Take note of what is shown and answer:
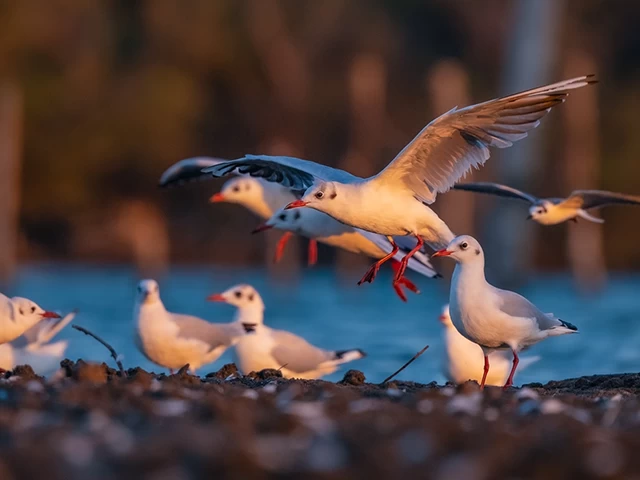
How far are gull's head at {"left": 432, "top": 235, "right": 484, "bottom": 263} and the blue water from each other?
1.96 metres

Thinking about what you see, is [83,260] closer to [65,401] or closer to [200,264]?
[200,264]

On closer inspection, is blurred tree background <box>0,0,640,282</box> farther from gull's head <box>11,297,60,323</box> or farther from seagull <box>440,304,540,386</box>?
gull's head <box>11,297,60,323</box>

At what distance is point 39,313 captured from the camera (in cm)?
771

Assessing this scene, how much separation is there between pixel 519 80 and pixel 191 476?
800 inches

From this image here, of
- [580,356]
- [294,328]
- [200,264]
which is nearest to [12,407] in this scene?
[580,356]

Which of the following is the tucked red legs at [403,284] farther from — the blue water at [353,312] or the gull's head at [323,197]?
the gull's head at [323,197]

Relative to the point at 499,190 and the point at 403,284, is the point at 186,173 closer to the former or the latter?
the point at 403,284

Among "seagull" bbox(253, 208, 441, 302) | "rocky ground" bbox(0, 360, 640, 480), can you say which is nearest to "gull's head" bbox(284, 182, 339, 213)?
"seagull" bbox(253, 208, 441, 302)

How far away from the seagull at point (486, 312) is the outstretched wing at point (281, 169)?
1.70 meters

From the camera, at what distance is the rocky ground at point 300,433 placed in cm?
360

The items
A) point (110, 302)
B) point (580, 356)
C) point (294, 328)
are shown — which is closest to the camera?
point (580, 356)

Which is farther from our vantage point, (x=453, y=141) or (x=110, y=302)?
(x=110, y=302)

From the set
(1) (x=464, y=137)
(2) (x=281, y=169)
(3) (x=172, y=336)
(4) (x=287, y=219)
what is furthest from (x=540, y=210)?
(3) (x=172, y=336)

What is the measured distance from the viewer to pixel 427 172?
8.03 meters
